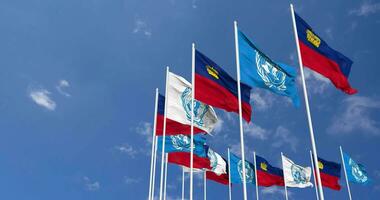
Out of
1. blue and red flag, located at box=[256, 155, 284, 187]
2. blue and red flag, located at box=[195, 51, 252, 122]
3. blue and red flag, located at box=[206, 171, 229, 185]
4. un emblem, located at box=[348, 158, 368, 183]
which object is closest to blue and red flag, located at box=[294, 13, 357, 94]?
blue and red flag, located at box=[195, 51, 252, 122]

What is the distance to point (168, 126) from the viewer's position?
21859 millimetres

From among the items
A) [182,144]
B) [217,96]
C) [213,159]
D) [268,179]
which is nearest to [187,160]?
[182,144]

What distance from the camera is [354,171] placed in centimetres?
3612

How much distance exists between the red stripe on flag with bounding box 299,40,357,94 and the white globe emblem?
11.1m

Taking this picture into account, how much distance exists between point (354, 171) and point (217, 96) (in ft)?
82.9

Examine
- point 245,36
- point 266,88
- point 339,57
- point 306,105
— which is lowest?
point 306,105

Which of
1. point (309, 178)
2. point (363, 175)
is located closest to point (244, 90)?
point (309, 178)

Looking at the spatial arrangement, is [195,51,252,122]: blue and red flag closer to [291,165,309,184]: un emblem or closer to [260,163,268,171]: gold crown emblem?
[260,163,268,171]: gold crown emblem

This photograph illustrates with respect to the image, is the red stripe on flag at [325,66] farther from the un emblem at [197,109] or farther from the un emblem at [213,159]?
the un emblem at [213,159]

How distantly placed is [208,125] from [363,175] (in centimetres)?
2472

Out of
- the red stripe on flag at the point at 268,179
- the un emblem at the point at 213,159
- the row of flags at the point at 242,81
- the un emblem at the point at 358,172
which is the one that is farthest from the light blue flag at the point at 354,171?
the row of flags at the point at 242,81

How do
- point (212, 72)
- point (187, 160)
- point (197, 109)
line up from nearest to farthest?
point (212, 72)
point (197, 109)
point (187, 160)

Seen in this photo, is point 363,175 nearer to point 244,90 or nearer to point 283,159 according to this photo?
point 283,159

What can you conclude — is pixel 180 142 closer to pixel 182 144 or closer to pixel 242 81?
pixel 182 144
